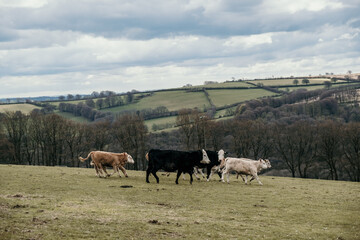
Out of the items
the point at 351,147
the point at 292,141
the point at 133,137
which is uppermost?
the point at 133,137

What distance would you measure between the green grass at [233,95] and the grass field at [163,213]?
11579 centimetres

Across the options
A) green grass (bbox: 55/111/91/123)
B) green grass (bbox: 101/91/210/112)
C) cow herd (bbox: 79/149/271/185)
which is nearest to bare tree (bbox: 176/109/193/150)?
cow herd (bbox: 79/149/271/185)

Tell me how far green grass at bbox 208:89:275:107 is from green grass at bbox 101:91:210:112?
4.77 meters

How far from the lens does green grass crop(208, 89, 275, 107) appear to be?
458 ft

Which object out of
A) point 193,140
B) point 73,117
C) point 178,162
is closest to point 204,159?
point 178,162

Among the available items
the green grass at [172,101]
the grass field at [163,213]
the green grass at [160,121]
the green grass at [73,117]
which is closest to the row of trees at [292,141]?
the grass field at [163,213]

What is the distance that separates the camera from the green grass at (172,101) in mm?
142000

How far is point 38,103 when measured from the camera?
5915 inches

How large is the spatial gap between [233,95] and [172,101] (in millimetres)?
26658

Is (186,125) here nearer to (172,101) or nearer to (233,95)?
(172,101)

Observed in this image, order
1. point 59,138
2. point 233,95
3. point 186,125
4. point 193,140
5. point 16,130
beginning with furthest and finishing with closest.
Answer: point 233,95
point 16,130
point 59,138
point 193,140
point 186,125

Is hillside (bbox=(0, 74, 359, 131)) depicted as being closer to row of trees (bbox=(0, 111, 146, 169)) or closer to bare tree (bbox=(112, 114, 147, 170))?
row of trees (bbox=(0, 111, 146, 169))

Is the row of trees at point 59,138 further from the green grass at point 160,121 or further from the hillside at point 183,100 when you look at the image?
the hillside at point 183,100

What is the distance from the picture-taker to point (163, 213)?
14469 millimetres
